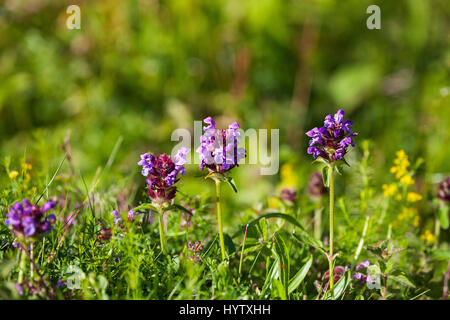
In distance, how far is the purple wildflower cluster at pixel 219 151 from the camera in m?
1.18

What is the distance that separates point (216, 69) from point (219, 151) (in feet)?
7.66

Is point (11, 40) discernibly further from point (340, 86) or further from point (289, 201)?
point (289, 201)

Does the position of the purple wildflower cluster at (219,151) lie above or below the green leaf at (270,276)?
above

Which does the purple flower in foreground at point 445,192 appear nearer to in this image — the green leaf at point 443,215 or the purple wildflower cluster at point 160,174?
the green leaf at point 443,215

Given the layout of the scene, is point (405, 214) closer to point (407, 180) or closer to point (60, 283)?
point (407, 180)

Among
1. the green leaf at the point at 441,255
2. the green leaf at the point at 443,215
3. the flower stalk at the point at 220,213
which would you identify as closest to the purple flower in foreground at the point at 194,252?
the flower stalk at the point at 220,213

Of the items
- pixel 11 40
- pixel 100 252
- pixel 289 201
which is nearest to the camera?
pixel 100 252

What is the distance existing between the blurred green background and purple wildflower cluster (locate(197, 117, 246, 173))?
185cm

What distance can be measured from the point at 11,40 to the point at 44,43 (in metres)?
0.57

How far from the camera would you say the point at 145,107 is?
133 inches

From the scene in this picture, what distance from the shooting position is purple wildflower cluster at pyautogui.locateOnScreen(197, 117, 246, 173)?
118cm

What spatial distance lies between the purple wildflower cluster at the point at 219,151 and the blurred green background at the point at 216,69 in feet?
6.06

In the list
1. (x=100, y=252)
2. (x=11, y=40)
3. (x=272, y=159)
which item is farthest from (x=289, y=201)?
(x=11, y=40)

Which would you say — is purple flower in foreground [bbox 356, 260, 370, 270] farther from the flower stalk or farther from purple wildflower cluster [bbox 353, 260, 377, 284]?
the flower stalk
